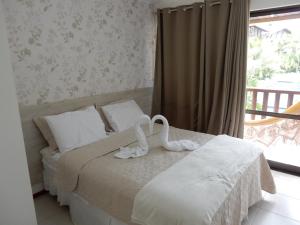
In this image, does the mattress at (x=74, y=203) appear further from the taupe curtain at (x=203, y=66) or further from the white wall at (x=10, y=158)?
the taupe curtain at (x=203, y=66)

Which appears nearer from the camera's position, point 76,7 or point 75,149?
point 75,149

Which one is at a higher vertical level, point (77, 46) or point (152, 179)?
point (77, 46)

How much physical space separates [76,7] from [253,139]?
3.20 metres

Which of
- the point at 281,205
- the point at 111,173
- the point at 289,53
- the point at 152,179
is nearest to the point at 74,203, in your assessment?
the point at 111,173

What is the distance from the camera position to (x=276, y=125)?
3346 millimetres

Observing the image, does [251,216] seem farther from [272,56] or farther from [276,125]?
[272,56]

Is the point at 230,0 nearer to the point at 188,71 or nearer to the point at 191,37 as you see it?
the point at 191,37

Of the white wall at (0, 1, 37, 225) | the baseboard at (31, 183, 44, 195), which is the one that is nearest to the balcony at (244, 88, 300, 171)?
the baseboard at (31, 183, 44, 195)

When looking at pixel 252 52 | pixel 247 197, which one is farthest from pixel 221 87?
pixel 247 197

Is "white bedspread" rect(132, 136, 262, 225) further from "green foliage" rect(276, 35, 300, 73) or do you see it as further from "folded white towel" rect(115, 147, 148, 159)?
"green foliage" rect(276, 35, 300, 73)

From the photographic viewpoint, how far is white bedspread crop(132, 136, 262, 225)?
51.2 inches

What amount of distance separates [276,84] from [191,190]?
8.22ft

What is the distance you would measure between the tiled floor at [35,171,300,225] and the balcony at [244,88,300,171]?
0.81 metres

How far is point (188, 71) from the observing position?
10.5 feet
